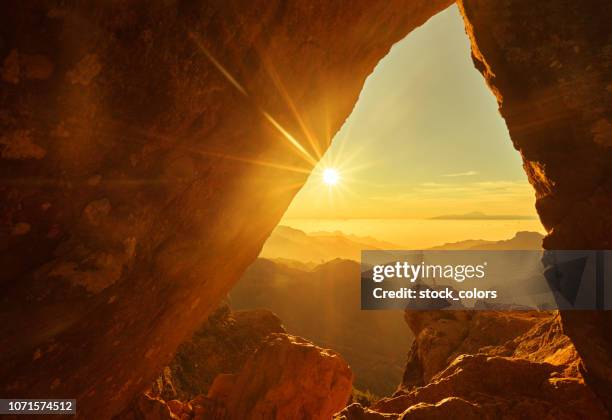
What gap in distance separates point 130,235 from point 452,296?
20.1 metres

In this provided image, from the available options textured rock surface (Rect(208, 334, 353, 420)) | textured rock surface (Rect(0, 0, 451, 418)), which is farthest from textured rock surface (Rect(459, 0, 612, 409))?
textured rock surface (Rect(208, 334, 353, 420))

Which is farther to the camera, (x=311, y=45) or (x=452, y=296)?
(x=452, y=296)

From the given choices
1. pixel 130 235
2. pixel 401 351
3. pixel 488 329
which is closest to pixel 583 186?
pixel 130 235

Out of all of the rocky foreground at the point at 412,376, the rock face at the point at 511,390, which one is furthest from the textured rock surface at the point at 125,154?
the rock face at the point at 511,390

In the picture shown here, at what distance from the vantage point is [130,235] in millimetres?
5262

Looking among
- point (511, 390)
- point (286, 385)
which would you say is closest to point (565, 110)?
point (511, 390)

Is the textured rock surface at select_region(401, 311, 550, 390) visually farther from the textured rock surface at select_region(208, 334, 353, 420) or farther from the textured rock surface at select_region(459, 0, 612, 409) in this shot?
the textured rock surface at select_region(459, 0, 612, 409)

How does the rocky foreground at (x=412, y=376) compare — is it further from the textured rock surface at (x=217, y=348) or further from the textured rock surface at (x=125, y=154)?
the textured rock surface at (x=125, y=154)

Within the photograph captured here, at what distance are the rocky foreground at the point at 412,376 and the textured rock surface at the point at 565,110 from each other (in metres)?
1.06

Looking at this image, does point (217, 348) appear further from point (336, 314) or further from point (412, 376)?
point (336, 314)

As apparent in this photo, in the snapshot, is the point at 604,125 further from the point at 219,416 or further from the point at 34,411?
the point at 219,416

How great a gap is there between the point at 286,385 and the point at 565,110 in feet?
37.7

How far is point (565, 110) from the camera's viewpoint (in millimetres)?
6926

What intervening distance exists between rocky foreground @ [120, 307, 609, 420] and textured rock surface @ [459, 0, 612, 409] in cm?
106
